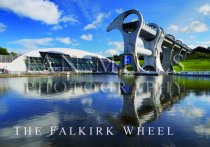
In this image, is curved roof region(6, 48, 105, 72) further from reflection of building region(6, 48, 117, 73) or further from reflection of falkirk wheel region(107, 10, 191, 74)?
reflection of falkirk wheel region(107, 10, 191, 74)

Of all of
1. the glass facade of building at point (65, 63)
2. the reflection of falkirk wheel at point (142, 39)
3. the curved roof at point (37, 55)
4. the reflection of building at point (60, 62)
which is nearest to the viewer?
the reflection of falkirk wheel at point (142, 39)

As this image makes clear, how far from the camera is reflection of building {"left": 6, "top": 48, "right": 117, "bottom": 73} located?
87375mm

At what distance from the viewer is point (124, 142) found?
9234 millimetres

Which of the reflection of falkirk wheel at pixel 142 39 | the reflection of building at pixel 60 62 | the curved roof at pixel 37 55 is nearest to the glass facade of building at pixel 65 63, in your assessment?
the reflection of building at pixel 60 62

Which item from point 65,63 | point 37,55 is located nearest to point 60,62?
point 65,63

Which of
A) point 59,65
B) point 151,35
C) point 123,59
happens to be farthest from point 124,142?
point 59,65

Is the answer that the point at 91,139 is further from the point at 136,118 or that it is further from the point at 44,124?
the point at 136,118

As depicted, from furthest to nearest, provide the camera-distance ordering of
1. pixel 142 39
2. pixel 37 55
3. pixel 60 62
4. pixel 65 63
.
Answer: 1. pixel 65 63
2. pixel 60 62
3. pixel 142 39
4. pixel 37 55

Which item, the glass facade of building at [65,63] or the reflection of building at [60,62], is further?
the glass facade of building at [65,63]

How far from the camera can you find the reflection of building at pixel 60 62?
87.4 meters

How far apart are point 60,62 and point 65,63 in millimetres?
2245

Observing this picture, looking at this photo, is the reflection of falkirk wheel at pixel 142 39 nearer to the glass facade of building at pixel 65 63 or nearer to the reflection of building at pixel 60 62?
the reflection of building at pixel 60 62

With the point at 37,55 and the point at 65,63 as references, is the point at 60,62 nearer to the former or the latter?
the point at 65,63

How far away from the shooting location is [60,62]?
349 feet
